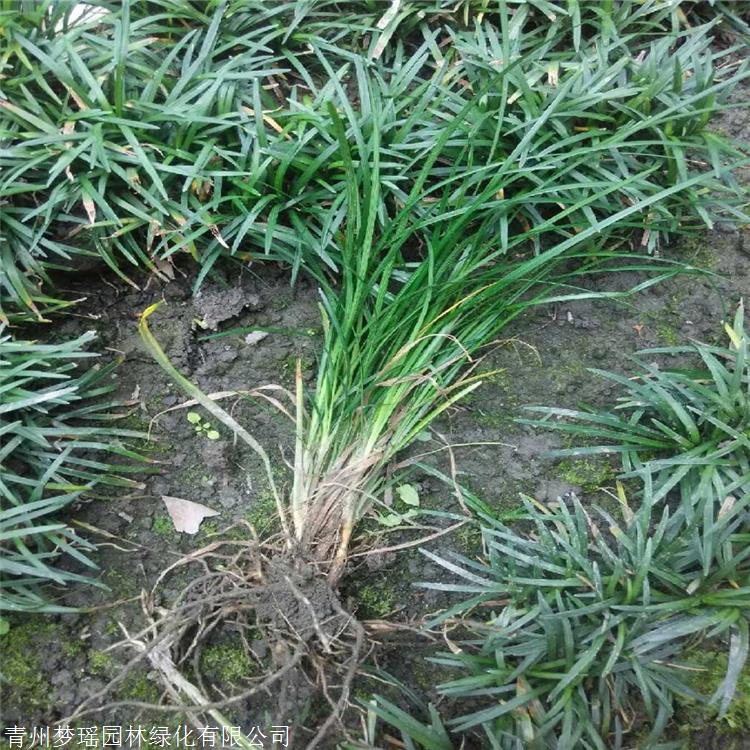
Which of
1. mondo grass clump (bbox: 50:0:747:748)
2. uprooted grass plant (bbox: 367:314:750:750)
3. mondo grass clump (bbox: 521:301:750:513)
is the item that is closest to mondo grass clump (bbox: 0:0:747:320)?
mondo grass clump (bbox: 50:0:747:748)

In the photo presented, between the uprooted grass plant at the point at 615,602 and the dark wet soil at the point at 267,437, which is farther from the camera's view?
the dark wet soil at the point at 267,437

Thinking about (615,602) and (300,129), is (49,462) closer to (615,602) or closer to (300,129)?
(300,129)

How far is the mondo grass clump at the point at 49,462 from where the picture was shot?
1632 mm

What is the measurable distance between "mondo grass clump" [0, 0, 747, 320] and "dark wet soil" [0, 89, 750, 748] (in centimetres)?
13

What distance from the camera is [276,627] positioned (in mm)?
1640

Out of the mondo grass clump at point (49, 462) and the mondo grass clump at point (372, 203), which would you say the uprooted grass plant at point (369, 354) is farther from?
the mondo grass clump at point (49, 462)

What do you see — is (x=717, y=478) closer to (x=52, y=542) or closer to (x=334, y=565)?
(x=334, y=565)

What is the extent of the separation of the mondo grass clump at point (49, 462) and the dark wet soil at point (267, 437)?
0.23 feet

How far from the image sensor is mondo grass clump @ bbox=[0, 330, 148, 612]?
64.2 inches

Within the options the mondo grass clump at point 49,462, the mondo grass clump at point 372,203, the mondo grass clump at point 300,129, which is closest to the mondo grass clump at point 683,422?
the mondo grass clump at point 372,203

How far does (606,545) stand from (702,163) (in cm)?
122

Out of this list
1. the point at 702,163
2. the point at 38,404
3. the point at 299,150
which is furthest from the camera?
the point at 702,163

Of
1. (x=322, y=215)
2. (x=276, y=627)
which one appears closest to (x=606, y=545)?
(x=276, y=627)

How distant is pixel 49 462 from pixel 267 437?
0.54 m
